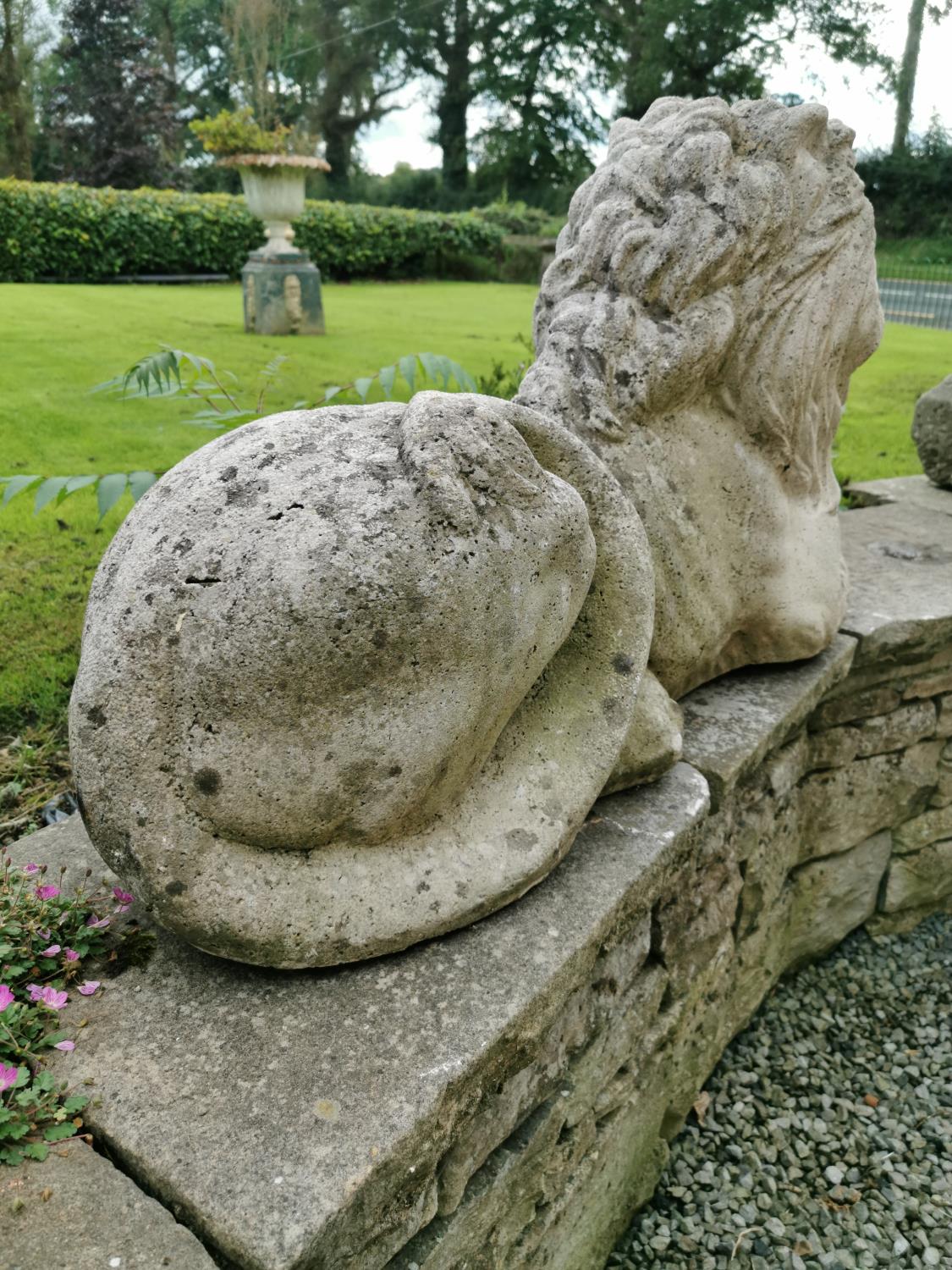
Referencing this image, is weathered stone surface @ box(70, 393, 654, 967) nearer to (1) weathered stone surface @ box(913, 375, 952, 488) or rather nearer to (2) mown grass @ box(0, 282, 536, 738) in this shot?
(2) mown grass @ box(0, 282, 536, 738)

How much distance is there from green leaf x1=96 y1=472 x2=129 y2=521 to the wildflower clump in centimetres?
91

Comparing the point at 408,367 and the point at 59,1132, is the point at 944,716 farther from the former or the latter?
the point at 59,1132

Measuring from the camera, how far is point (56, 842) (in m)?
1.84

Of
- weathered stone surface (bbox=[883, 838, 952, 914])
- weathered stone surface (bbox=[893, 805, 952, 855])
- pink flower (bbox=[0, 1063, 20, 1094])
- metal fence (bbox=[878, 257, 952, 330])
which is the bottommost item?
weathered stone surface (bbox=[883, 838, 952, 914])

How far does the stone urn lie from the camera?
8.84m

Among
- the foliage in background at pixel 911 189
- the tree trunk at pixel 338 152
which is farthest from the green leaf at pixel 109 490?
the tree trunk at pixel 338 152

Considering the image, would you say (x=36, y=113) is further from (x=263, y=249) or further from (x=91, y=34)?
(x=263, y=249)

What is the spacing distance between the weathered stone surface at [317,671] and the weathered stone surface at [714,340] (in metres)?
0.61

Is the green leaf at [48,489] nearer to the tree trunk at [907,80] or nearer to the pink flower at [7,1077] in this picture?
the pink flower at [7,1077]

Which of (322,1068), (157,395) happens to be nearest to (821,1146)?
(322,1068)

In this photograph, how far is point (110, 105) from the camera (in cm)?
2236

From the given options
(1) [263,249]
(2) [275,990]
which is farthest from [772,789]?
(1) [263,249]

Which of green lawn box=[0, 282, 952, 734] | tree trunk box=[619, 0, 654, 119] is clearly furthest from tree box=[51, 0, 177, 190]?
green lawn box=[0, 282, 952, 734]

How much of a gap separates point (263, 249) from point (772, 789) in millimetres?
8441
